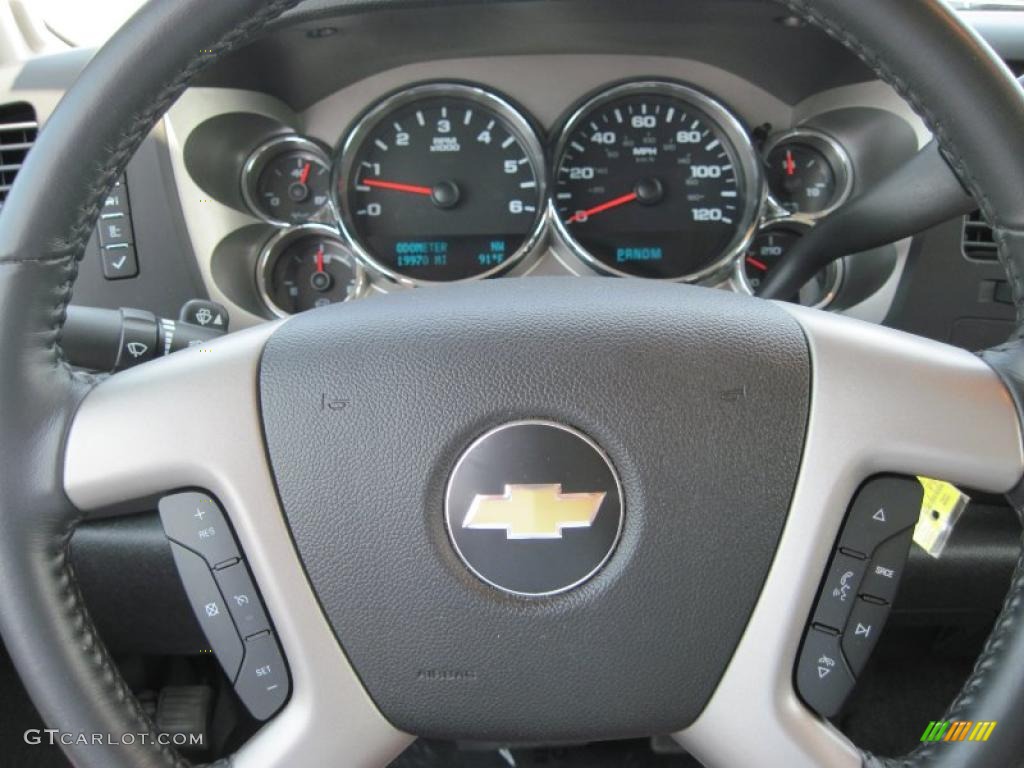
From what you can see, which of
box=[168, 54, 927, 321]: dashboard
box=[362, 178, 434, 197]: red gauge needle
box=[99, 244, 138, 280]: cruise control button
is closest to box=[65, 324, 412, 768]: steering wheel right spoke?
box=[99, 244, 138, 280]: cruise control button

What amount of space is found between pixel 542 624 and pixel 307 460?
0.24 meters

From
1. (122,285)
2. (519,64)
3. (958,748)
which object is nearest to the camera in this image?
(958,748)

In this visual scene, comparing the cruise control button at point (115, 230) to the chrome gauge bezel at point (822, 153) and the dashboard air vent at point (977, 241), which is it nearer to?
the chrome gauge bezel at point (822, 153)

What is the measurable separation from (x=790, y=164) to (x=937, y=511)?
4.09 feet

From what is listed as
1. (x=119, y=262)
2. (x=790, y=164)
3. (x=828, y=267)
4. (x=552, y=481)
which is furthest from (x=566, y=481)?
(x=790, y=164)

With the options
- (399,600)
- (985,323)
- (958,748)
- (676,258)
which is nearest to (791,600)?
(958,748)

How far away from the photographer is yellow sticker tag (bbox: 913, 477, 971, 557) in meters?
0.87

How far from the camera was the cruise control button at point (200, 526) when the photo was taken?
82 cm

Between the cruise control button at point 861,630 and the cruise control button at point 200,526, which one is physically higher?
the cruise control button at point 861,630

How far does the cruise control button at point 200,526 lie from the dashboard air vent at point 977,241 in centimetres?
139

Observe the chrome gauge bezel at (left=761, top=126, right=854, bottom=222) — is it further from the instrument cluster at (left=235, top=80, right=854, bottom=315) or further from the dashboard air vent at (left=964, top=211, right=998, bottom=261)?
the dashboard air vent at (left=964, top=211, right=998, bottom=261)

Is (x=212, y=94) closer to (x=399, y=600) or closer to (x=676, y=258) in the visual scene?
(x=676, y=258)

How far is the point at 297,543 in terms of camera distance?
81cm

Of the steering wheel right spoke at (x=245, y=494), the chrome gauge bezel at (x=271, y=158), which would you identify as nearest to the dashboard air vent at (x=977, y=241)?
the chrome gauge bezel at (x=271, y=158)
